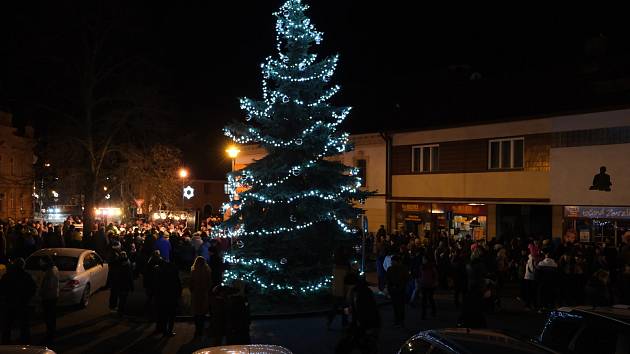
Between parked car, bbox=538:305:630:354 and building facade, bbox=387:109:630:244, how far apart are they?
16.9 metres

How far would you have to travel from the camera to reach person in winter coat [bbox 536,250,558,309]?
679 inches

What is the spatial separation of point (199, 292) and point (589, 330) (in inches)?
351

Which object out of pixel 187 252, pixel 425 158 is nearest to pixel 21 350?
pixel 187 252

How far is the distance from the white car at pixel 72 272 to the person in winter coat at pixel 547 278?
40.9ft

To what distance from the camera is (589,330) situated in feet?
22.9

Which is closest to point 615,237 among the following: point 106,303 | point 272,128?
point 272,128

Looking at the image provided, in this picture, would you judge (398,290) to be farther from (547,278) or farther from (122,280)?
(122,280)

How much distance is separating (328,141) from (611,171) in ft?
36.3

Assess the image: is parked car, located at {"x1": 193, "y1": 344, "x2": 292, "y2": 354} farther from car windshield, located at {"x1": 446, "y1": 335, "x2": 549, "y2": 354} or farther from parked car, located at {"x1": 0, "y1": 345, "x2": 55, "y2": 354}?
car windshield, located at {"x1": 446, "y1": 335, "x2": 549, "y2": 354}

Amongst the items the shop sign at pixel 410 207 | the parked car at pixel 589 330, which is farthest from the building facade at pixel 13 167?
the parked car at pixel 589 330

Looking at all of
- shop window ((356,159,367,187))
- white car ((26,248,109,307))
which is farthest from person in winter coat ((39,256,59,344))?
shop window ((356,159,367,187))

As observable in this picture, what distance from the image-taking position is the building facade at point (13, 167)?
54.0 meters

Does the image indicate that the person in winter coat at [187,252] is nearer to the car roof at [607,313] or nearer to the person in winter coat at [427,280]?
the person in winter coat at [427,280]

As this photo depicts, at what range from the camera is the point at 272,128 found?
1939 centimetres
